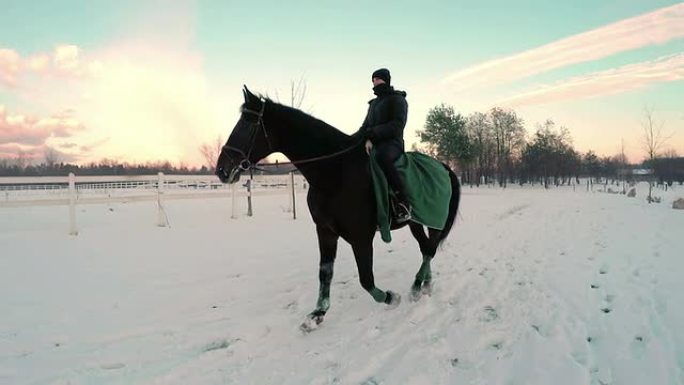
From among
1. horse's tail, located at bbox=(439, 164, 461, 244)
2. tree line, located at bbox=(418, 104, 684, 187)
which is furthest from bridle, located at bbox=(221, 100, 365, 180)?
tree line, located at bbox=(418, 104, 684, 187)

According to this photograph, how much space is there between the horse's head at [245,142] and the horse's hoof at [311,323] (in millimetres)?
1723

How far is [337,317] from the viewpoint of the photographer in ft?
16.1

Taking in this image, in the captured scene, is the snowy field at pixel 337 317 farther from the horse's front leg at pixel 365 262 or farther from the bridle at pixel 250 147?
the bridle at pixel 250 147

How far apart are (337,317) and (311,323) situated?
0.52 metres

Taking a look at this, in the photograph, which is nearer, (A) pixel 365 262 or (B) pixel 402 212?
(A) pixel 365 262

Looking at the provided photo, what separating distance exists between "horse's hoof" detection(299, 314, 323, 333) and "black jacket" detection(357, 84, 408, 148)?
2122 mm

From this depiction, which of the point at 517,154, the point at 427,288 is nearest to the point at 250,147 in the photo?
the point at 427,288

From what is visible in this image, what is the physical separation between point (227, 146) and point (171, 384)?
228cm

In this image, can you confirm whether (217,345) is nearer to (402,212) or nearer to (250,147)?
(250,147)

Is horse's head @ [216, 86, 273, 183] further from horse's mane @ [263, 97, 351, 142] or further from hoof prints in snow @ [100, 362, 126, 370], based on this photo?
hoof prints in snow @ [100, 362, 126, 370]

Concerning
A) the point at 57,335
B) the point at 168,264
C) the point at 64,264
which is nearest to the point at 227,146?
the point at 57,335

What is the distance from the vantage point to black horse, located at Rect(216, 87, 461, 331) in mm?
4391

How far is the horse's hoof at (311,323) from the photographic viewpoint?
4394mm

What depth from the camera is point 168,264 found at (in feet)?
26.2
